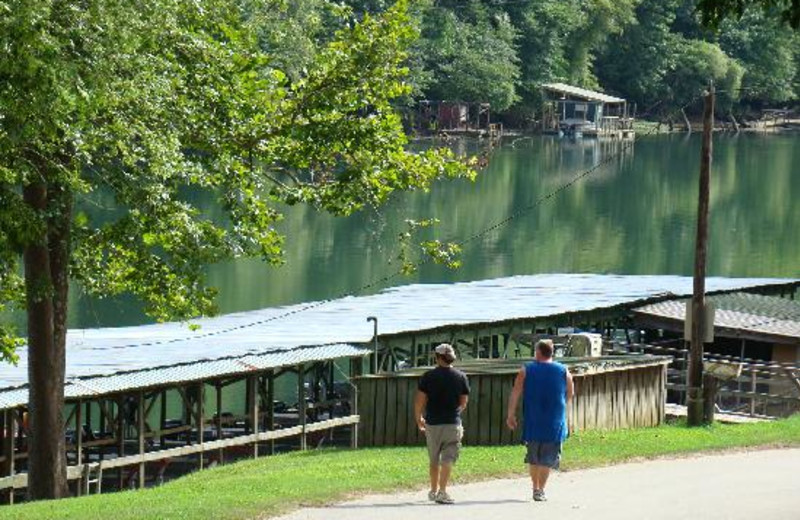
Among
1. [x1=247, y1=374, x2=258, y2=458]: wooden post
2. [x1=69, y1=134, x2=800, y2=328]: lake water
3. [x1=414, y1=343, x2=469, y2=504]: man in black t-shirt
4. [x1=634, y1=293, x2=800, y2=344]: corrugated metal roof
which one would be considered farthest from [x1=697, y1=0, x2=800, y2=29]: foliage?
[x1=69, y1=134, x2=800, y2=328]: lake water

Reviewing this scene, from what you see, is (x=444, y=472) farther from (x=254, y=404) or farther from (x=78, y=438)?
(x=254, y=404)

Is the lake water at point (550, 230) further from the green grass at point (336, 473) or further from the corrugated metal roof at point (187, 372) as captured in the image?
the green grass at point (336, 473)

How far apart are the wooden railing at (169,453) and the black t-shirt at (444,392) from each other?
9601 millimetres

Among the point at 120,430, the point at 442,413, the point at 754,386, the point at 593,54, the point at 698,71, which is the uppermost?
the point at 593,54

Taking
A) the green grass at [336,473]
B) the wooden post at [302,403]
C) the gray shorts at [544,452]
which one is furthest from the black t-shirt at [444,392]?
the wooden post at [302,403]

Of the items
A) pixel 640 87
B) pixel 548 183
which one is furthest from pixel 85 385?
pixel 640 87

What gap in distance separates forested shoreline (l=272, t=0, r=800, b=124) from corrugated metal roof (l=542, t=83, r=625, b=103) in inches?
29.4

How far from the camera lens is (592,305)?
37156 millimetres

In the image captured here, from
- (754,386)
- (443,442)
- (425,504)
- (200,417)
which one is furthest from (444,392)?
(754,386)

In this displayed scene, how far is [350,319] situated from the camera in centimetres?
3378

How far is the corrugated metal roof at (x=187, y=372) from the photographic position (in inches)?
971

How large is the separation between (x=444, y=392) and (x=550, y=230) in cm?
5622

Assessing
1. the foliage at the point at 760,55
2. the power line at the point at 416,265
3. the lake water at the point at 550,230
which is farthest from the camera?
the foliage at the point at 760,55

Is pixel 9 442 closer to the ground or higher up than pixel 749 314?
closer to the ground
